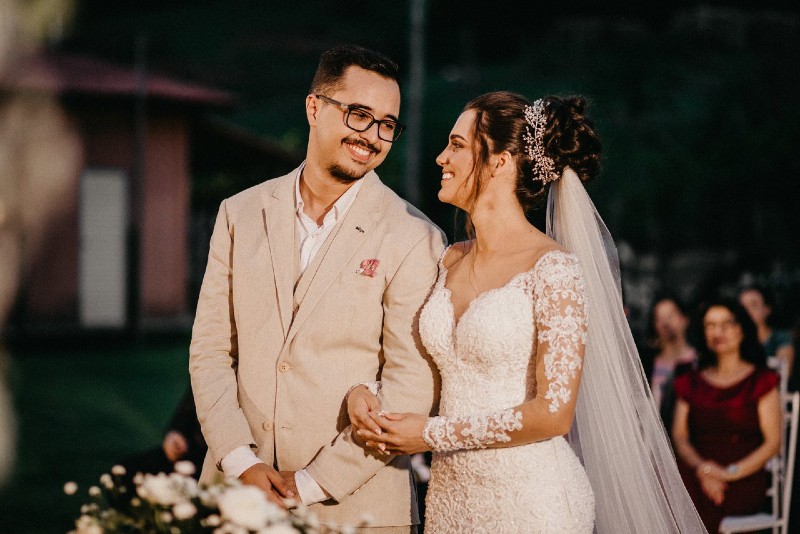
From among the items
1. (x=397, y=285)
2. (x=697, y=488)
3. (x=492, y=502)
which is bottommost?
(x=697, y=488)

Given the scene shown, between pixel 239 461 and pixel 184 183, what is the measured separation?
15.2 m

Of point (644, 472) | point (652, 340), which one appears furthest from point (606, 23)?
point (644, 472)

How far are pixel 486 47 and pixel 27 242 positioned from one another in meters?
23.2

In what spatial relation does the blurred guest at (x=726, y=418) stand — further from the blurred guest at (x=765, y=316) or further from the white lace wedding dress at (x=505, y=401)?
the white lace wedding dress at (x=505, y=401)

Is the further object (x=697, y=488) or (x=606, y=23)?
(x=606, y=23)

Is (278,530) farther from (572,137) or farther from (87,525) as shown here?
(572,137)

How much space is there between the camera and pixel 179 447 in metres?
4.99

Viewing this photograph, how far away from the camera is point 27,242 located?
16125mm

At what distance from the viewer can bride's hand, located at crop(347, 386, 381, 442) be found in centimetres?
292

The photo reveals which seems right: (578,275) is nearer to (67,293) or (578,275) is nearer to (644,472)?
(644,472)

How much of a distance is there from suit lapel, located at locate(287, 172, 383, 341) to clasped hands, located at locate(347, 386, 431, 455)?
29cm

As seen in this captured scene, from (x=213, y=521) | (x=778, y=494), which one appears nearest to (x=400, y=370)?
(x=213, y=521)

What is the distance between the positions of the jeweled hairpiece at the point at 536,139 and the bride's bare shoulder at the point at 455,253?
1.25 feet

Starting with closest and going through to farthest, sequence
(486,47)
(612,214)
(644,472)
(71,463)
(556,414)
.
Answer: (556,414)
(644,472)
(71,463)
(612,214)
(486,47)
